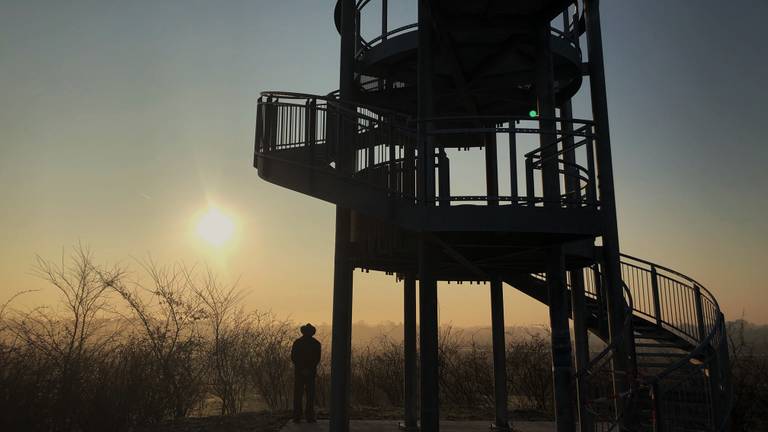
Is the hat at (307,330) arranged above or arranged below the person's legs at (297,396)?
above

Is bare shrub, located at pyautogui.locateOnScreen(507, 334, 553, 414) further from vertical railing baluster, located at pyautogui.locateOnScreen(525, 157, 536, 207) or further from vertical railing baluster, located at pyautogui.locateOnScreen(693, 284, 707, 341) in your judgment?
vertical railing baluster, located at pyautogui.locateOnScreen(525, 157, 536, 207)

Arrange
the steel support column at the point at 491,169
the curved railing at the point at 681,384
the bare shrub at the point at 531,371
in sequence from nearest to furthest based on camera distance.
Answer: the curved railing at the point at 681,384 → the steel support column at the point at 491,169 → the bare shrub at the point at 531,371

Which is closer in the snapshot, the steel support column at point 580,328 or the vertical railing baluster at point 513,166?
the vertical railing baluster at point 513,166

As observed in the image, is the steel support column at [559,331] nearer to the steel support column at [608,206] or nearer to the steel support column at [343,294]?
the steel support column at [608,206]

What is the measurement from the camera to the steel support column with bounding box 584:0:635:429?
29.8 feet

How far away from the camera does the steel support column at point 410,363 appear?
10984mm

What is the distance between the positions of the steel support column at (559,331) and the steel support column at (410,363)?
323 centimetres

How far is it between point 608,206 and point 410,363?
15.8 feet

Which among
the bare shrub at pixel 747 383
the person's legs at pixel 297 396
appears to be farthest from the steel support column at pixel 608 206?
the person's legs at pixel 297 396

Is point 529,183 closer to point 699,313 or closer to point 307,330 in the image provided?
point 699,313

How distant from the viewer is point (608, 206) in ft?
33.1

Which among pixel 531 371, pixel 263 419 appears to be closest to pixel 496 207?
pixel 263 419

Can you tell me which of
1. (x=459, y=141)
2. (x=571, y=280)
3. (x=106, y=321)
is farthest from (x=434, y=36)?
(x=106, y=321)

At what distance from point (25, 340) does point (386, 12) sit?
913cm
